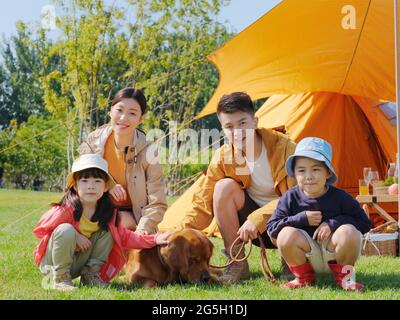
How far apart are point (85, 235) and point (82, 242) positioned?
0.08 m

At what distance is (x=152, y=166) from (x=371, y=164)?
278 cm

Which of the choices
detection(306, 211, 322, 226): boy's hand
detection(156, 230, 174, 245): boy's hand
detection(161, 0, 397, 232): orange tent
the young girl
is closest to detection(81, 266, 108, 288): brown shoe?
the young girl

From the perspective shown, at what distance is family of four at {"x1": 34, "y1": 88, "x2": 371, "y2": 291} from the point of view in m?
2.87

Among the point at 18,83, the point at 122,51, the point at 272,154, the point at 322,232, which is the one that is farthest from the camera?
the point at 18,83

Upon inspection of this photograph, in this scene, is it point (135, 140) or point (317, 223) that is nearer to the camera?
point (317, 223)

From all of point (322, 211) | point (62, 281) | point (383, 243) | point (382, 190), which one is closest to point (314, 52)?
point (382, 190)

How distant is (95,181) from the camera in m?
2.97

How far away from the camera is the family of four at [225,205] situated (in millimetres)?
2871

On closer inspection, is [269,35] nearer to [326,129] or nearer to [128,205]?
[326,129]

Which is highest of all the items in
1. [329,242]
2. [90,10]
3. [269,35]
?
[90,10]

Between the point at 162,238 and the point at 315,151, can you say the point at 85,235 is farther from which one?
the point at 315,151

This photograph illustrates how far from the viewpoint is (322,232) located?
9.30 ft

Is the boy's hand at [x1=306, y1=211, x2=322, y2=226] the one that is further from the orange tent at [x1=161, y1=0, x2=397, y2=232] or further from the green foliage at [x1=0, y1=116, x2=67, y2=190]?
the green foliage at [x1=0, y1=116, x2=67, y2=190]
